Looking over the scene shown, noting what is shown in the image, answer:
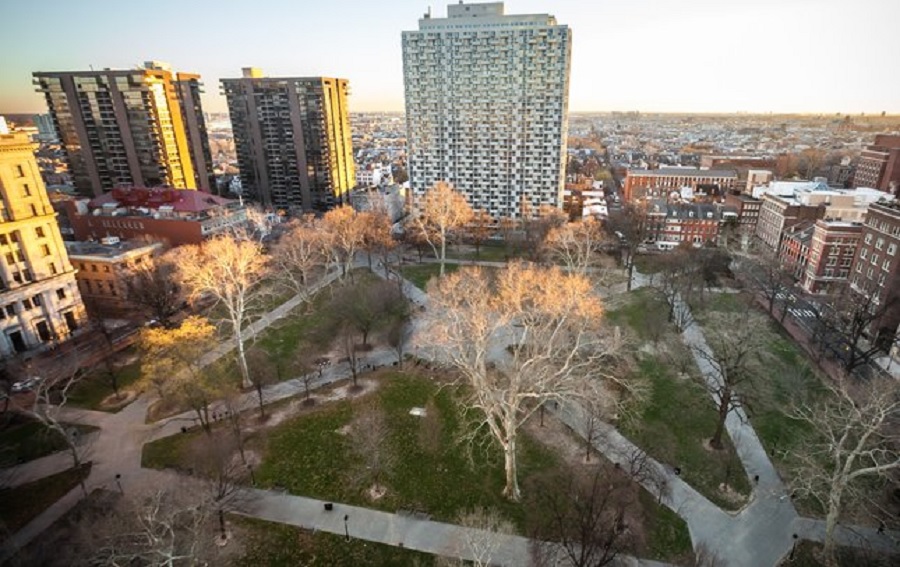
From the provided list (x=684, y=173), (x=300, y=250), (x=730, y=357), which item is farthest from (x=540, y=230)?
(x=684, y=173)

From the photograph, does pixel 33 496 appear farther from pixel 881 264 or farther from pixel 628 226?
pixel 881 264

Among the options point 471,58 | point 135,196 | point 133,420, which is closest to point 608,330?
point 133,420

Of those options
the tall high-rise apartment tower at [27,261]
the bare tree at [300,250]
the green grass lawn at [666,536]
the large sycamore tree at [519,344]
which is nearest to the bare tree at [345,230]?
the bare tree at [300,250]

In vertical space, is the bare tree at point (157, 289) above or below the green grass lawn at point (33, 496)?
above

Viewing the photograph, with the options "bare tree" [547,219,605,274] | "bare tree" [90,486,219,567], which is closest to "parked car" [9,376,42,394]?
"bare tree" [90,486,219,567]

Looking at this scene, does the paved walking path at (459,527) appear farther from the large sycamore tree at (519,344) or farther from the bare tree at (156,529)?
the large sycamore tree at (519,344)

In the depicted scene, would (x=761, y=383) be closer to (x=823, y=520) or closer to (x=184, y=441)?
(x=823, y=520)
